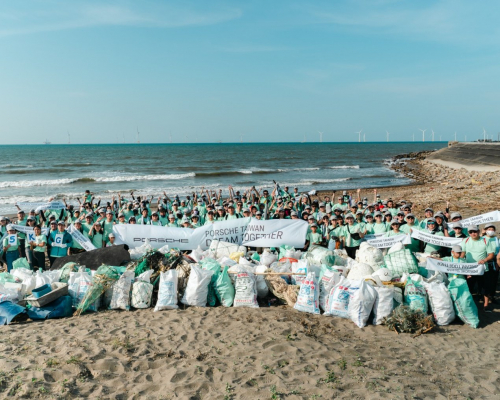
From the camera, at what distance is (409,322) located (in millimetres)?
5715

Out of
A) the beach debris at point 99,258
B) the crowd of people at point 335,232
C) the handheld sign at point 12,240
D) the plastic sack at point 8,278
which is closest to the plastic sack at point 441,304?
the crowd of people at point 335,232

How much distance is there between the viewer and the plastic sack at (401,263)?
6.66m

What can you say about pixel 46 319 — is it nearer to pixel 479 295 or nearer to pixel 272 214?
pixel 272 214

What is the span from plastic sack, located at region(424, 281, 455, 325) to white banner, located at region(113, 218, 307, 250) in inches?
126

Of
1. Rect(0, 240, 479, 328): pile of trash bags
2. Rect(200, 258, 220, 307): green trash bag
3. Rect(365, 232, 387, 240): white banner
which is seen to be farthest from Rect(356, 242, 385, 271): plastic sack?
Rect(200, 258, 220, 307): green trash bag

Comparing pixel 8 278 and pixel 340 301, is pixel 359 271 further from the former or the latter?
pixel 8 278

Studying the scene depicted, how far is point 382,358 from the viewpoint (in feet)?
16.4

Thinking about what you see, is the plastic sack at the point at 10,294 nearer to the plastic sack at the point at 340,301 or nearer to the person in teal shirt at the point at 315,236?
the plastic sack at the point at 340,301

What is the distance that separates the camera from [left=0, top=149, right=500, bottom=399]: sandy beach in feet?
14.1

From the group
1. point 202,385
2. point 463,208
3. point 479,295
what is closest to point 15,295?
point 202,385

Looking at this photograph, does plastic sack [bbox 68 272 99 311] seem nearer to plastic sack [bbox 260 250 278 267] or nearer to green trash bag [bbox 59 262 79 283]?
green trash bag [bbox 59 262 79 283]

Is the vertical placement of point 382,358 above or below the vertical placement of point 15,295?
below

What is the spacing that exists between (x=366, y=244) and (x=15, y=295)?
241 inches

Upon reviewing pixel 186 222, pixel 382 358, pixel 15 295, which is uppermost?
pixel 186 222
